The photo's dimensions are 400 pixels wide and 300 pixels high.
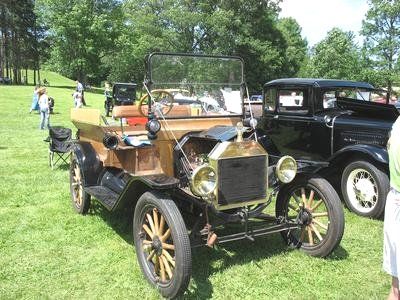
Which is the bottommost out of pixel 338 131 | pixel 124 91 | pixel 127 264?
pixel 127 264

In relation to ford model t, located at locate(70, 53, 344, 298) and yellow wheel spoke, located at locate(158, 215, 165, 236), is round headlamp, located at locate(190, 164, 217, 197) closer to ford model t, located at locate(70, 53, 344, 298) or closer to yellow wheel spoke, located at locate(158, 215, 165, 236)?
ford model t, located at locate(70, 53, 344, 298)

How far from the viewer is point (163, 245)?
399cm

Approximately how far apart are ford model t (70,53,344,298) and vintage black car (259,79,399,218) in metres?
1.29

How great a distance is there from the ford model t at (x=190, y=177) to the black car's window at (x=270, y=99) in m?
2.29

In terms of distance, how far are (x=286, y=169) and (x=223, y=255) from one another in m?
1.15

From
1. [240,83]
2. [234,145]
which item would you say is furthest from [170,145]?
[240,83]

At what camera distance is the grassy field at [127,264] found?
4066mm

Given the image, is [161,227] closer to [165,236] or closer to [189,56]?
[165,236]

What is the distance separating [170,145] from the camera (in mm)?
4906

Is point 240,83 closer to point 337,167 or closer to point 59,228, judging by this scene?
point 337,167

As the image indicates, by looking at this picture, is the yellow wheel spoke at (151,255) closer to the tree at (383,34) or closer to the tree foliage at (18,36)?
the tree at (383,34)

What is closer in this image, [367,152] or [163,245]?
[163,245]

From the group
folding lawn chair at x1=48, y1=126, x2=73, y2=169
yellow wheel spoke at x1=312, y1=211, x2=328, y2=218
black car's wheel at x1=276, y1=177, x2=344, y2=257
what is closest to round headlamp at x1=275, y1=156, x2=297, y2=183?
black car's wheel at x1=276, y1=177, x2=344, y2=257

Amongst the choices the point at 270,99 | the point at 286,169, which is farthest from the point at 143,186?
the point at 270,99
